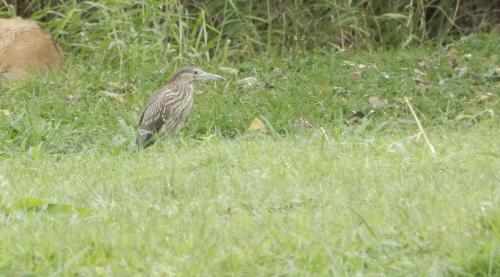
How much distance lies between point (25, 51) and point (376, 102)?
4231mm

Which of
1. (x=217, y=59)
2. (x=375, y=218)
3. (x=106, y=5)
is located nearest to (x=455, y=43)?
(x=217, y=59)

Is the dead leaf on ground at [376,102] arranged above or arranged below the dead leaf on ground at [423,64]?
above

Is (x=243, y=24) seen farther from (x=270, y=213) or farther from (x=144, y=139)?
(x=270, y=213)

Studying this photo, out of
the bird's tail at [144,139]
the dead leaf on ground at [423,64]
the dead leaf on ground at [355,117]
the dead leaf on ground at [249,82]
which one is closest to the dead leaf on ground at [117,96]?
the dead leaf on ground at [249,82]

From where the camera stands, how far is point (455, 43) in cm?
1480

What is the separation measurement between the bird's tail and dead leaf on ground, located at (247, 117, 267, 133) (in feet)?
2.98

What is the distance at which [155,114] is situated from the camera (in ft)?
36.8

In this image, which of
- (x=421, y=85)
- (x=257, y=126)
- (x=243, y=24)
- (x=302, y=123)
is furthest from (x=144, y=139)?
(x=243, y=24)

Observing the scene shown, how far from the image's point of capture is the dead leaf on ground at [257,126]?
36.0ft

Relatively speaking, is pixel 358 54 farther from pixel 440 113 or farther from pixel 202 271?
pixel 202 271

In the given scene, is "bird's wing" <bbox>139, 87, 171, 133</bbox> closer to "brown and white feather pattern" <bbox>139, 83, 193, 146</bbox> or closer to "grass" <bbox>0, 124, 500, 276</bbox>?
"brown and white feather pattern" <bbox>139, 83, 193, 146</bbox>

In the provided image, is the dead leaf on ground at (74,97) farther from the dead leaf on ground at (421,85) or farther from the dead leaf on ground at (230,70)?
the dead leaf on ground at (421,85)

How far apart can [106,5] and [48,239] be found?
8506mm

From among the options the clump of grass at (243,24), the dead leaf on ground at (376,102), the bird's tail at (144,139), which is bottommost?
the clump of grass at (243,24)
